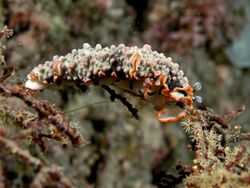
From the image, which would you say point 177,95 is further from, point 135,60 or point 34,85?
point 34,85

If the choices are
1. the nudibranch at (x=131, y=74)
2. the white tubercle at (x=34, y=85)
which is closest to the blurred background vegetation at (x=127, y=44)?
the white tubercle at (x=34, y=85)

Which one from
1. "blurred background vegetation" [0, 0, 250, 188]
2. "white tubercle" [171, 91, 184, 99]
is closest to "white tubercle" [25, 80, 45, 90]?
"blurred background vegetation" [0, 0, 250, 188]

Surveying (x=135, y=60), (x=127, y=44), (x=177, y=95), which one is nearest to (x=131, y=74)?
(x=135, y=60)

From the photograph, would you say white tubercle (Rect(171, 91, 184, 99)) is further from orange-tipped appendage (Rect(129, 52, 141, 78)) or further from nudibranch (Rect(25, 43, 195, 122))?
orange-tipped appendage (Rect(129, 52, 141, 78))

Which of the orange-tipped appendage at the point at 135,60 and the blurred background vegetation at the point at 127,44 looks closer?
the orange-tipped appendage at the point at 135,60

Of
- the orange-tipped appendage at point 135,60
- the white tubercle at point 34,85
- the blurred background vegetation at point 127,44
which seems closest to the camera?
the orange-tipped appendage at point 135,60

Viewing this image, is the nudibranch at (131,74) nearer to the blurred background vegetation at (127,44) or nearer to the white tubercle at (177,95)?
the white tubercle at (177,95)

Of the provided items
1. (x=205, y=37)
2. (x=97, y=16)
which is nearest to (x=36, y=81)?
(x=97, y=16)

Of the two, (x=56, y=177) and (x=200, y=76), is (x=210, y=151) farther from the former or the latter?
(x=200, y=76)
